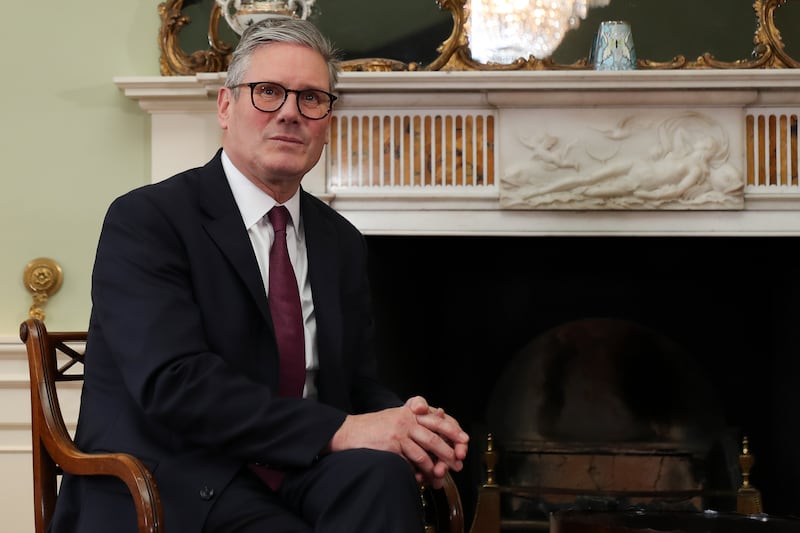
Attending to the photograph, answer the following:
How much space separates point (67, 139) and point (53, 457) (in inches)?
60.8

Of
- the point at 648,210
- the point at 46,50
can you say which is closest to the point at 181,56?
the point at 46,50

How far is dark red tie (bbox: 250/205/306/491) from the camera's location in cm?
172

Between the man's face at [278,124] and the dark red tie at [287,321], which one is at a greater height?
the man's face at [278,124]

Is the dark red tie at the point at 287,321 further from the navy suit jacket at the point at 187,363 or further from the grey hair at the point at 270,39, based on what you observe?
the grey hair at the point at 270,39

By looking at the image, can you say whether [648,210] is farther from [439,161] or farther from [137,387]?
[137,387]

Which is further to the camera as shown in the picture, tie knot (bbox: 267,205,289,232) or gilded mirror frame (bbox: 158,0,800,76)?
gilded mirror frame (bbox: 158,0,800,76)

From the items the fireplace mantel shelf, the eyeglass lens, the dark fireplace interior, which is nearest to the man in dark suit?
the eyeglass lens

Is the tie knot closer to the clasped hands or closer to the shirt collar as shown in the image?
the shirt collar

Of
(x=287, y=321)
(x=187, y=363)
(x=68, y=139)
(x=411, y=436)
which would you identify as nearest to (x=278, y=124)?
(x=287, y=321)

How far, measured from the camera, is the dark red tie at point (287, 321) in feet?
5.65

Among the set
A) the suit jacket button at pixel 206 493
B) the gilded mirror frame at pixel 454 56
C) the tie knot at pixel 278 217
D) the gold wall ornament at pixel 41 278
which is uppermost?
the gilded mirror frame at pixel 454 56

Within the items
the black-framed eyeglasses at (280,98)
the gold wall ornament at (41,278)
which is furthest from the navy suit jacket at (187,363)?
the gold wall ornament at (41,278)

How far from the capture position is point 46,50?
3.04m

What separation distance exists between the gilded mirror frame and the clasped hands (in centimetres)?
148
